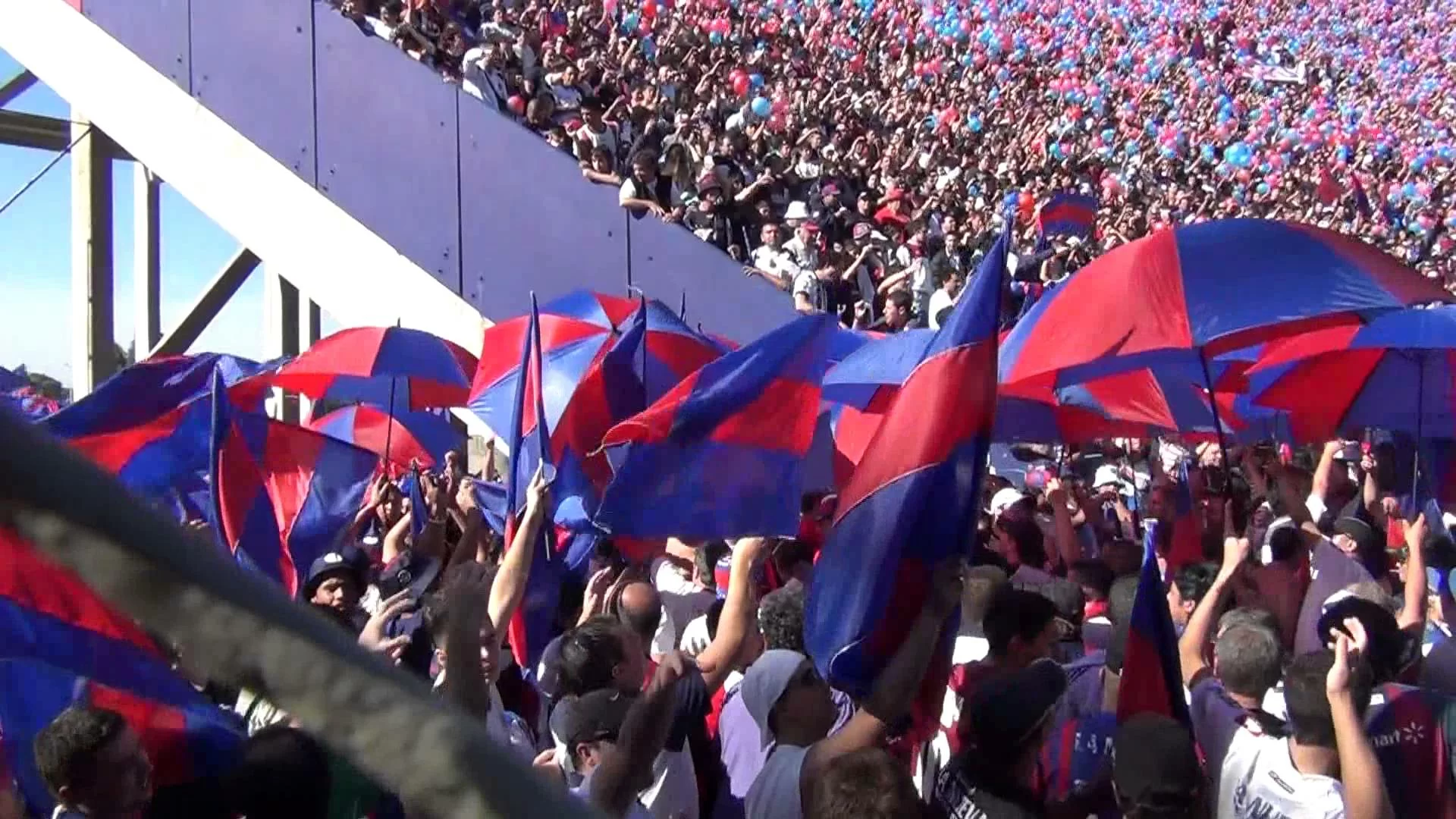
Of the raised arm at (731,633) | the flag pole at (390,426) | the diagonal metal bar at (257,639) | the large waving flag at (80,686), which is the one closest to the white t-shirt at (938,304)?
the flag pole at (390,426)

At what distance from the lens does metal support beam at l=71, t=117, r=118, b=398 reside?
45.2ft

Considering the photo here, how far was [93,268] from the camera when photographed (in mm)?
14211

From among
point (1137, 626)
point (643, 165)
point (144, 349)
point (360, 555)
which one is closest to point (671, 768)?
point (1137, 626)

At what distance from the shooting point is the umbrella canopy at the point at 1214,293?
17.6ft

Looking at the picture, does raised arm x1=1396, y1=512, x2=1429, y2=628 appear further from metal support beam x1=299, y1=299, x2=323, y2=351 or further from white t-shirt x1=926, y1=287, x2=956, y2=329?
metal support beam x1=299, y1=299, x2=323, y2=351

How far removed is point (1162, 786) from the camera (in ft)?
9.06

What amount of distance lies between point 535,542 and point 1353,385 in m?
4.92

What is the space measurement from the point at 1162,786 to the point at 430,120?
10205 millimetres

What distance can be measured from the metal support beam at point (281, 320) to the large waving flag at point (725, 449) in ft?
30.6

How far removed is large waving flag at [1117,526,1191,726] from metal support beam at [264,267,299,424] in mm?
11536

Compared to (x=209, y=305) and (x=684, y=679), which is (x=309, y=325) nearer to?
(x=209, y=305)

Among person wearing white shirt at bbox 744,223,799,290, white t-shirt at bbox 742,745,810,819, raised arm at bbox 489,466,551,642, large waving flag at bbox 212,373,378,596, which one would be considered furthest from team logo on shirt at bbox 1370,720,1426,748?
person wearing white shirt at bbox 744,223,799,290

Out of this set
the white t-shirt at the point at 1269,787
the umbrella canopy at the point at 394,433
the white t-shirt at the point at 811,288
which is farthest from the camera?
the white t-shirt at the point at 811,288

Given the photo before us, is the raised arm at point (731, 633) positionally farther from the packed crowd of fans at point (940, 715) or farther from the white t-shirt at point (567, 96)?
the white t-shirt at point (567, 96)
